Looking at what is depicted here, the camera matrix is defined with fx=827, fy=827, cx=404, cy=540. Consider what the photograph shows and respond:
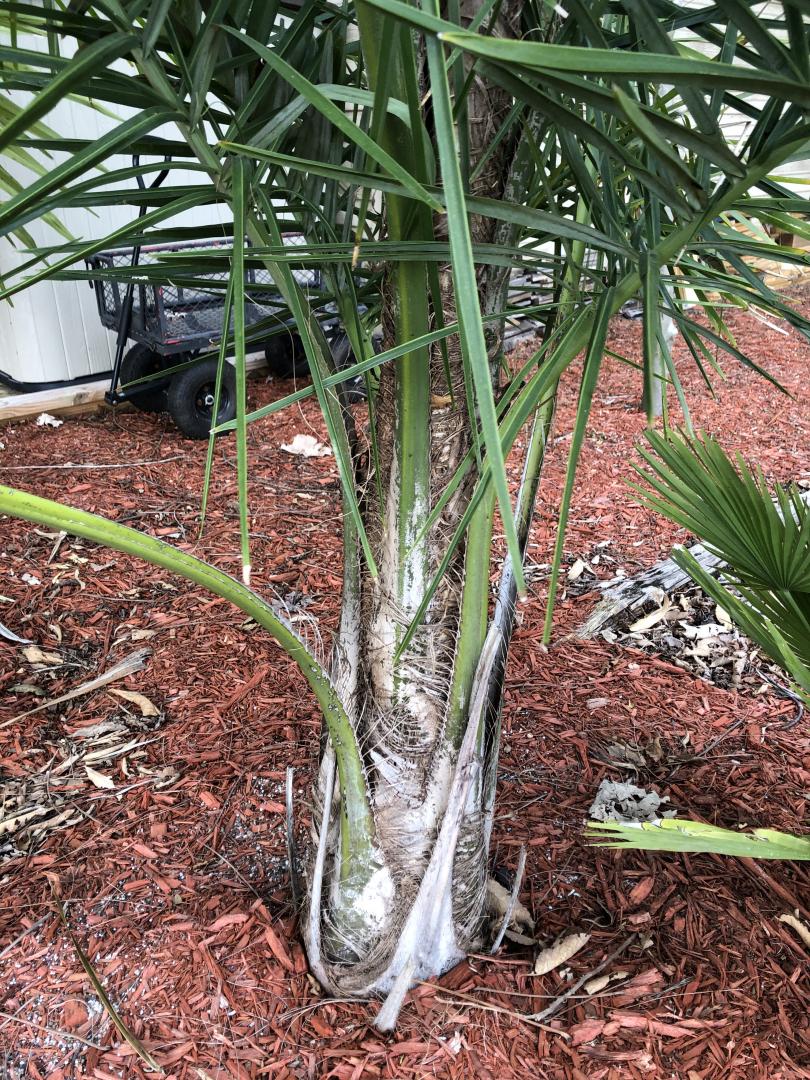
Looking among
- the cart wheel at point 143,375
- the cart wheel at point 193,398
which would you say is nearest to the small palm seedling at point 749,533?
the cart wheel at point 193,398

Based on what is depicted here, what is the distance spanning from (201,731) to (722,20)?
1267mm

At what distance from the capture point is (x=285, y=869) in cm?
119

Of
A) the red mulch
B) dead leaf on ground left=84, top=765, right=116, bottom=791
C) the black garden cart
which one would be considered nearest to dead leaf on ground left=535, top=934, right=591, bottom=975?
the red mulch

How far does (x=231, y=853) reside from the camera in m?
1.21

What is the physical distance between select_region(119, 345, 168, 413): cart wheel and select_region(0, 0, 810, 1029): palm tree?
1766 millimetres

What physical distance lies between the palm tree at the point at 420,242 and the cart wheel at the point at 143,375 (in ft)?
5.80

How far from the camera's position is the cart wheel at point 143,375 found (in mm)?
2886

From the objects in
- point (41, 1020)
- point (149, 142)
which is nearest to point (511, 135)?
Result: point (149, 142)

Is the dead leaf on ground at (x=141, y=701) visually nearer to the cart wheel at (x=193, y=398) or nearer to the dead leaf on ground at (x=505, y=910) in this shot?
the dead leaf on ground at (x=505, y=910)

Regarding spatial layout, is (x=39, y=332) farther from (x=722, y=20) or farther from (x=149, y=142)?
(x=722, y=20)

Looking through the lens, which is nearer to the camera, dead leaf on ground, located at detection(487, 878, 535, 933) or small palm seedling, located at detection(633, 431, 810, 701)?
small palm seedling, located at detection(633, 431, 810, 701)

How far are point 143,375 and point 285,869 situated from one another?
83.1 inches

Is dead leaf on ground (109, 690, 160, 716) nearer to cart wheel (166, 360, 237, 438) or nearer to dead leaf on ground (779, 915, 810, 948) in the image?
dead leaf on ground (779, 915, 810, 948)

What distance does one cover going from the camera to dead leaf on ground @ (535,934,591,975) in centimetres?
102
